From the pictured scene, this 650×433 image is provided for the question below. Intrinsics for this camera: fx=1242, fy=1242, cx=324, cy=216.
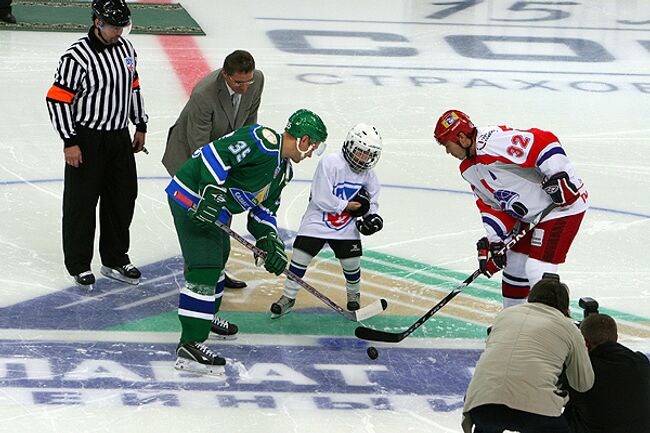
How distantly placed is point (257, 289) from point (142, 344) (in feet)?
2.37

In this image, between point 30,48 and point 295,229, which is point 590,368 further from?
point 30,48

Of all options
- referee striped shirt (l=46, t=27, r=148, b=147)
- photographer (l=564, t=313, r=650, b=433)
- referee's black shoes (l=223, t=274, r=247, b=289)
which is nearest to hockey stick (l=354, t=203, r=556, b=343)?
referee's black shoes (l=223, t=274, r=247, b=289)

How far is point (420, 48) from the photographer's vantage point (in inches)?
384

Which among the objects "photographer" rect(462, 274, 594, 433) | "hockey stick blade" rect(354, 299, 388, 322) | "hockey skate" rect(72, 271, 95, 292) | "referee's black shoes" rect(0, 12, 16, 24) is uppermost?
"photographer" rect(462, 274, 594, 433)

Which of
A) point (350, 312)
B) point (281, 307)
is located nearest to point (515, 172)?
point (350, 312)

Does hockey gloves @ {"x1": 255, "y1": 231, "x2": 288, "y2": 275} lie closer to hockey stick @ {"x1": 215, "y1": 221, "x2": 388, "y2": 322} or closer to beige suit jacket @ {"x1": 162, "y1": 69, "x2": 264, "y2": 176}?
hockey stick @ {"x1": 215, "y1": 221, "x2": 388, "y2": 322}

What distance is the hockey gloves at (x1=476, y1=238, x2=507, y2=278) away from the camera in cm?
444

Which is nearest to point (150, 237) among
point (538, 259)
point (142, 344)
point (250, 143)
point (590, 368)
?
point (142, 344)

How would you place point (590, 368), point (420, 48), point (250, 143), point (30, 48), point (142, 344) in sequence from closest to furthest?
point (590, 368), point (250, 143), point (142, 344), point (30, 48), point (420, 48)

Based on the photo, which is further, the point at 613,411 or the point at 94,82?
the point at 94,82

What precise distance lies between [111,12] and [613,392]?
2.38 metres

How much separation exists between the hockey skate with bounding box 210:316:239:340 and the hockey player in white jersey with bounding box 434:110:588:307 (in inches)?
36.9

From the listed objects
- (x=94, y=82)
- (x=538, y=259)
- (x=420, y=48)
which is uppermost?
(x=94, y=82)

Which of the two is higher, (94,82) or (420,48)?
(94,82)
